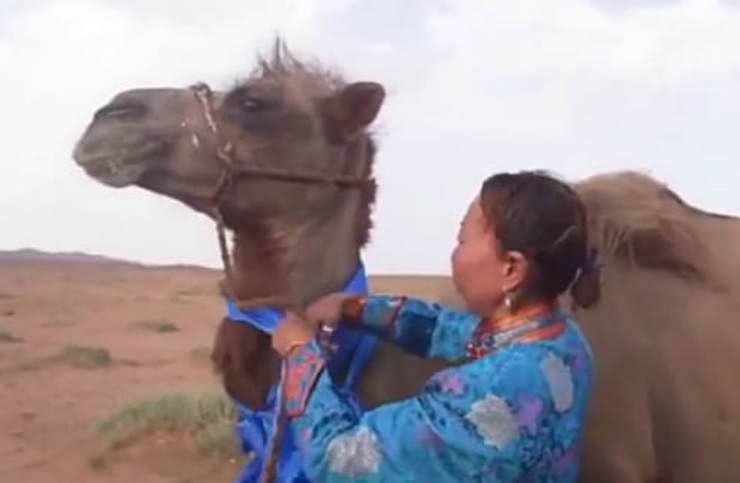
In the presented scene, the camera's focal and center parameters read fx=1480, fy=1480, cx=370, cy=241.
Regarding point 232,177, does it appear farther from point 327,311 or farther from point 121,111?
point 327,311

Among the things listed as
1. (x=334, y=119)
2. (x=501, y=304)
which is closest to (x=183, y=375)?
(x=334, y=119)

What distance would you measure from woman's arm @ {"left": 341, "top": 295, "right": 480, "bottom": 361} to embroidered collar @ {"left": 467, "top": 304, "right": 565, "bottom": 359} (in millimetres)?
654

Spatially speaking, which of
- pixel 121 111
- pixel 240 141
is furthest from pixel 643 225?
pixel 121 111

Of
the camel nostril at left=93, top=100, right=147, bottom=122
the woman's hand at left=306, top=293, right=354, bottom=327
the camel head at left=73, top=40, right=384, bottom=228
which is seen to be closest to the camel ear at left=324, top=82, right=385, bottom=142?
the camel head at left=73, top=40, right=384, bottom=228

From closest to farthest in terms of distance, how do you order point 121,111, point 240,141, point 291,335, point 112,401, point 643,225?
point 291,335, point 121,111, point 240,141, point 643,225, point 112,401

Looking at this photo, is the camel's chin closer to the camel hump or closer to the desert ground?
the camel hump

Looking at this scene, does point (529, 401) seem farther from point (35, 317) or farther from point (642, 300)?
point (35, 317)

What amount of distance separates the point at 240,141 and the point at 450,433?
1740 mm

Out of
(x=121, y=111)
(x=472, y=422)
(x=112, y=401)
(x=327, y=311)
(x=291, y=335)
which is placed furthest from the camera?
(x=112, y=401)

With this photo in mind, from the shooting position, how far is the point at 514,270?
3240mm

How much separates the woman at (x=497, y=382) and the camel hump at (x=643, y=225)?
2038 mm

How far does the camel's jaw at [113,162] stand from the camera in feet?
14.2

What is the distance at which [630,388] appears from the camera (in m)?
5.23

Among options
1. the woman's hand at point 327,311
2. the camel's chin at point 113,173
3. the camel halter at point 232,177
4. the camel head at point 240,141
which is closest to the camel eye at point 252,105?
the camel head at point 240,141
